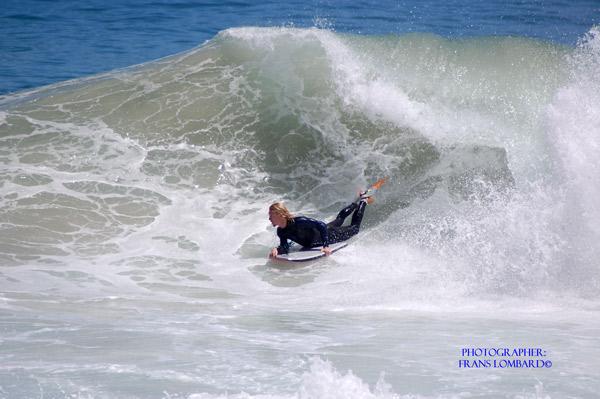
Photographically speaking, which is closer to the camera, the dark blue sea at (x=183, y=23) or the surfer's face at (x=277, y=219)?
the surfer's face at (x=277, y=219)

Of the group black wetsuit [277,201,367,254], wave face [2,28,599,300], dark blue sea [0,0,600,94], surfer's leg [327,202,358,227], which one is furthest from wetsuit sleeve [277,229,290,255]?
dark blue sea [0,0,600,94]

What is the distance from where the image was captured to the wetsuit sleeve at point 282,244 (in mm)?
8977

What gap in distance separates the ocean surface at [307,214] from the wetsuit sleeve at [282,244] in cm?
18

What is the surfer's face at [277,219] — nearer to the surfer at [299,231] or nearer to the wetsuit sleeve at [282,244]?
the surfer at [299,231]

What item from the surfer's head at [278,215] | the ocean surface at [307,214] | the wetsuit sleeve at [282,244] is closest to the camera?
the ocean surface at [307,214]

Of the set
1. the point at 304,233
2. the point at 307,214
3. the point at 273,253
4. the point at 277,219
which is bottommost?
the point at 273,253

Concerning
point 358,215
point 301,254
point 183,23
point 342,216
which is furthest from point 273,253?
point 183,23

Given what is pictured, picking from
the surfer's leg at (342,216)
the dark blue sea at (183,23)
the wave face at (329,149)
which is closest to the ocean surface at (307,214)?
the wave face at (329,149)

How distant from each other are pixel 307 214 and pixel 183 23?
1285cm

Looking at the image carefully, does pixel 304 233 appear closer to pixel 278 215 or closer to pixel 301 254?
pixel 301 254

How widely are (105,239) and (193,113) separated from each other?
3944 mm

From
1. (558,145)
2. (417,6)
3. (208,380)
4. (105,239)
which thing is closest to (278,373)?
(208,380)

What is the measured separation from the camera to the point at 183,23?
22.0 metres

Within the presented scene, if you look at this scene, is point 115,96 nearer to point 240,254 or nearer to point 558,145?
point 240,254
